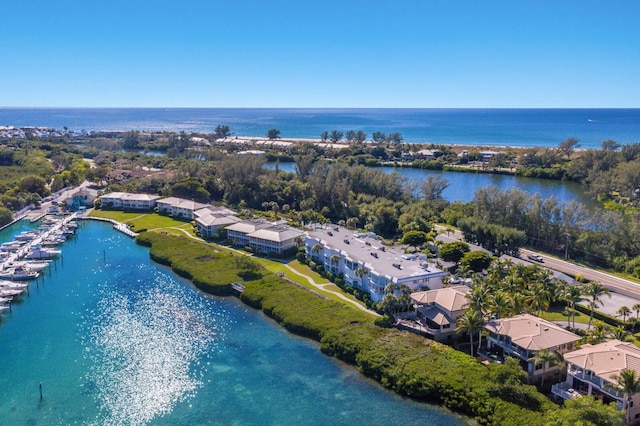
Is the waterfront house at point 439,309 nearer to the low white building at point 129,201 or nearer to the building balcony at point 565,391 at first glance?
the building balcony at point 565,391

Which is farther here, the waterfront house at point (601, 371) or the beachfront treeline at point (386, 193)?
the beachfront treeline at point (386, 193)

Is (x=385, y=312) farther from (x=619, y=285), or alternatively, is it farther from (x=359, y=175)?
(x=359, y=175)

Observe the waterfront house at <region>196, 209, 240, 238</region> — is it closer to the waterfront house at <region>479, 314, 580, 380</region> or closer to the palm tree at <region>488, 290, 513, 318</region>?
the palm tree at <region>488, 290, 513, 318</region>

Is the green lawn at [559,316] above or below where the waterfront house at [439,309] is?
below

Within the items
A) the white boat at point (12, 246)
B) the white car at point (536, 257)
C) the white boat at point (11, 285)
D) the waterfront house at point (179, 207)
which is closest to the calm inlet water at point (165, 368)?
the white boat at point (11, 285)

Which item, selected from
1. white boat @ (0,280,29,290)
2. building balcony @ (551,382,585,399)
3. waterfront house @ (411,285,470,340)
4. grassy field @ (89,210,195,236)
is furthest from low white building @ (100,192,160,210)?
building balcony @ (551,382,585,399)

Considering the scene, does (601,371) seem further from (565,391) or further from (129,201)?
(129,201)
